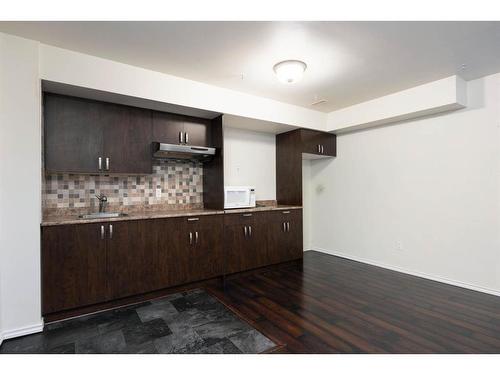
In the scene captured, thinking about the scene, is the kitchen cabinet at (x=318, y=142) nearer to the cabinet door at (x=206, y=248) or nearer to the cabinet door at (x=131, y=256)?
the cabinet door at (x=206, y=248)

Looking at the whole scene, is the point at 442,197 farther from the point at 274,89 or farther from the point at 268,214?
the point at 274,89

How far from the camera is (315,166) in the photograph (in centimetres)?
494

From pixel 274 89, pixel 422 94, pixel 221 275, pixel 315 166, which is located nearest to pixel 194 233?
pixel 221 275

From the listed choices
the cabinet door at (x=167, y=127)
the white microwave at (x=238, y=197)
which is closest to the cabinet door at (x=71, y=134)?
the cabinet door at (x=167, y=127)

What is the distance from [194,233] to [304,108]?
2.53 m

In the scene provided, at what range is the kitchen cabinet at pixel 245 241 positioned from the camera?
333 centimetres

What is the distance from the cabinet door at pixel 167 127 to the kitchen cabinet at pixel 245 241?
47.3 inches

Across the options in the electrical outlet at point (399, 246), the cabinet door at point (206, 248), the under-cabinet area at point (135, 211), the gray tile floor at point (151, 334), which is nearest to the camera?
the gray tile floor at point (151, 334)

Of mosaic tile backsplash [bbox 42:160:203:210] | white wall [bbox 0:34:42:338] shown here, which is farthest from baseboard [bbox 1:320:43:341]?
mosaic tile backsplash [bbox 42:160:203:210]

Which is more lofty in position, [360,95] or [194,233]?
[360,95]

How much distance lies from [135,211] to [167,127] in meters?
1.11

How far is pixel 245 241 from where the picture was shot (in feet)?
11.4

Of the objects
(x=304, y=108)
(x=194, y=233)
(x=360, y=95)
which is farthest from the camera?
(x=304, y=108)
